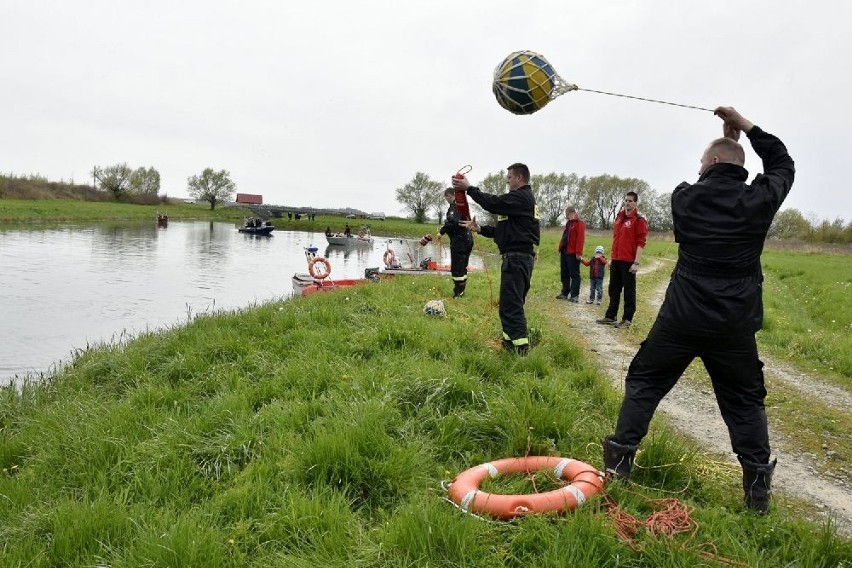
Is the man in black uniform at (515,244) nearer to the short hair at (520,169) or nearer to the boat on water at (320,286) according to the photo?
the short hair at (520,169)

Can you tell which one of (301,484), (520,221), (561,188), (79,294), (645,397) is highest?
(561,188)

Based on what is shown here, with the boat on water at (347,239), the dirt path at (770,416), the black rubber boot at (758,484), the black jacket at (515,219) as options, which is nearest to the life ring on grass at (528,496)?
the black rubber boot at (758,484)

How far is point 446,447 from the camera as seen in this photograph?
4.18 meters

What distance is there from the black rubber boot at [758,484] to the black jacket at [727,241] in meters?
0.86

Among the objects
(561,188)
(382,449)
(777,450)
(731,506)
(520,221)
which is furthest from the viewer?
(561,188)

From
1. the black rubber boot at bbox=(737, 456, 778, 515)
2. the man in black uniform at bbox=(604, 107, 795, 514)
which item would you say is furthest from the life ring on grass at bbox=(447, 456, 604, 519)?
the black rubber boot at bbox=(737, 456, 778, 515)

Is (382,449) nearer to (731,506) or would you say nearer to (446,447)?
(446,447)

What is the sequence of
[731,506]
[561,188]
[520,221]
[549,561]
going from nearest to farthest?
[549,561]
[731,506]
[520,221]
[561,188]

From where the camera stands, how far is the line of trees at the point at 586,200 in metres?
71.0

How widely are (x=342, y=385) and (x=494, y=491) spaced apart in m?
2.16

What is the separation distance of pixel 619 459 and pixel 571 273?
32.0 ft

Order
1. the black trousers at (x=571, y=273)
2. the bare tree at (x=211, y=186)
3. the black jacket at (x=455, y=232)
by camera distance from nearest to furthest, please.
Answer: the black jacket at (x=455, y=232) < the black trousers at (x=571, y=273) < the bare tree at (x=211, y=186)

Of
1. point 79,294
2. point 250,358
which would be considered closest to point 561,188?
point 79,294

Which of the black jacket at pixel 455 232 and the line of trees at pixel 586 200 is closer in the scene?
the black jacket at pixel 455 232
